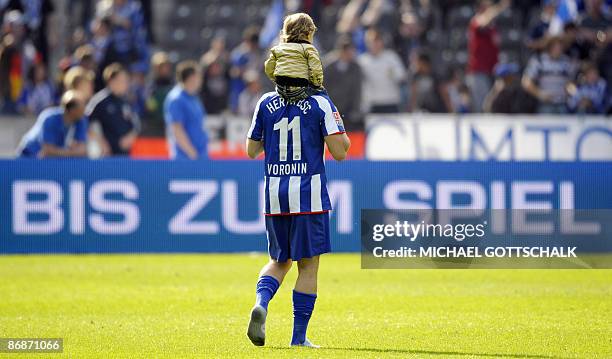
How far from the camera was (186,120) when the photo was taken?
61.2ft

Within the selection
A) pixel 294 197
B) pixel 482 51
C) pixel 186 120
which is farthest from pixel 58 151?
pixel 482 51

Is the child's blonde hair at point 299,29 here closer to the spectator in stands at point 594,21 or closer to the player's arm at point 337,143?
the player's arm at point 337,143

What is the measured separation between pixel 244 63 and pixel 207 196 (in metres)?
8.56

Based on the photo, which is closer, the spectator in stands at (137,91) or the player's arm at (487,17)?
the player's arm at (487,17)

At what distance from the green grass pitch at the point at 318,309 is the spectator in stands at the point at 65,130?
1.87 metres

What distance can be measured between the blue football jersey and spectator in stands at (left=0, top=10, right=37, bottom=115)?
607 inches

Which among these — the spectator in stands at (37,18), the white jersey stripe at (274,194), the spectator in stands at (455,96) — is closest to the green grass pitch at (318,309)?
the white jersey stripe at (274,194)

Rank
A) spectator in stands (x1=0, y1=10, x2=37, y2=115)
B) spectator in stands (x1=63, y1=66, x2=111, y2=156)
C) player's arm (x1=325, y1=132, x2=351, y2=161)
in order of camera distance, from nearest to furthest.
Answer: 1. player's arm (x1=325, y1=132, x2=351, y2=161)
2. spectator in stands (x1=63, y1=66, x2=111, y2=156)
3. spectator in stands (x1=0, y1=10, x2=37, y2=115)

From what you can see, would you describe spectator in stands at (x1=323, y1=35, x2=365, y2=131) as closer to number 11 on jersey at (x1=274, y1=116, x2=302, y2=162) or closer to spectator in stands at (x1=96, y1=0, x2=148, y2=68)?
spectator in stands at (x1=96, y1=0, x2=148, y2=68)

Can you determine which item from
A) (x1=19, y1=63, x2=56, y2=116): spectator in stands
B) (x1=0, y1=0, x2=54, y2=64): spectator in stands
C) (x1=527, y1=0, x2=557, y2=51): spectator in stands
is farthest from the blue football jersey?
(x1=0, y1=0, x2=54, y2=64): spectator in stands

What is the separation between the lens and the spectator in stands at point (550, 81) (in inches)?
957

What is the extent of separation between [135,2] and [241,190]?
1005 centimetres

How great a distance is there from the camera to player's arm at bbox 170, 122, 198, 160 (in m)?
18.7

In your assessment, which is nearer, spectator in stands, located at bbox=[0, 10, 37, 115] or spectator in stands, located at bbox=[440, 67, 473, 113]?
spectator in stands, located at bbox=[0, 10, 37, 115]
